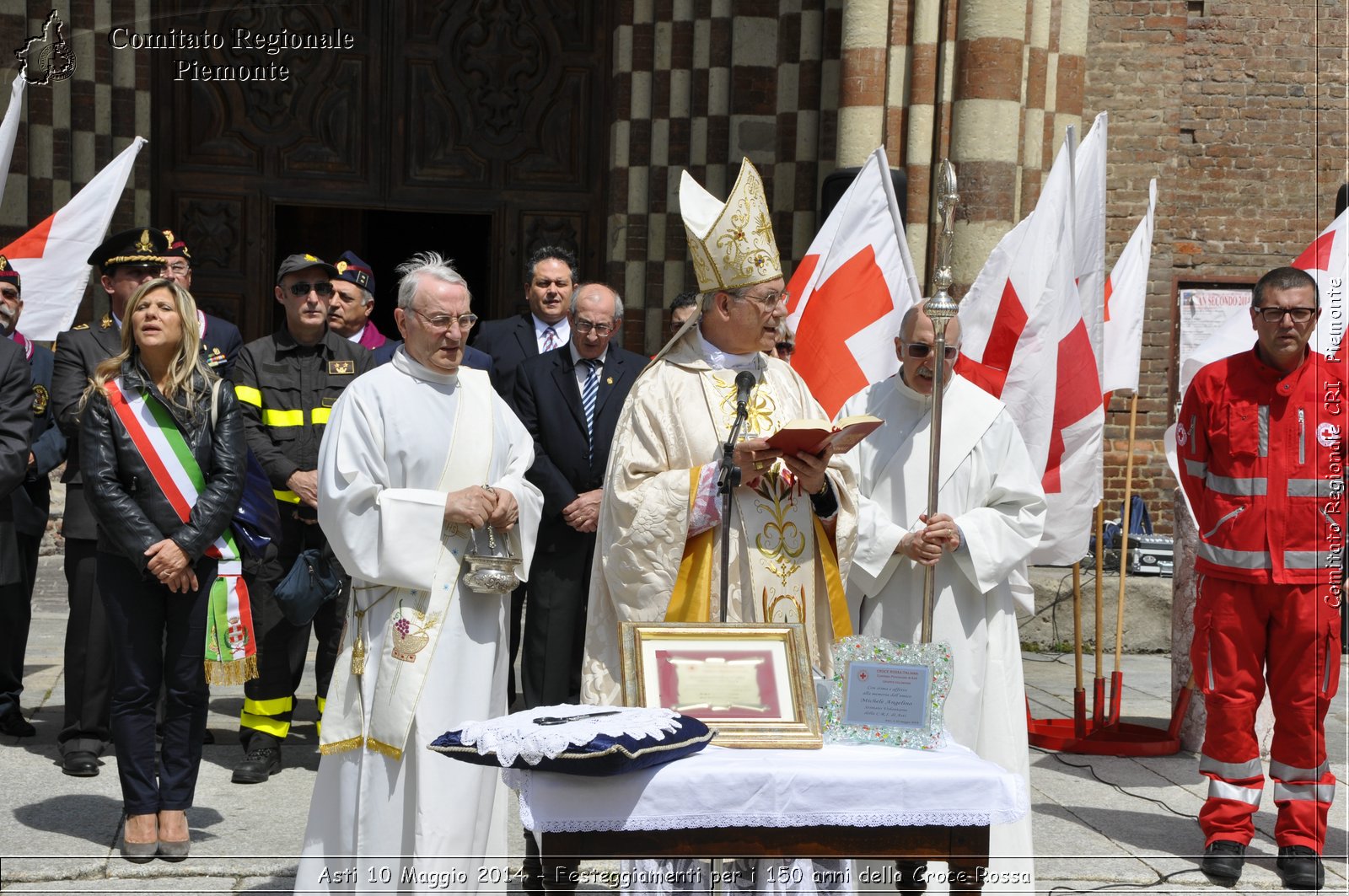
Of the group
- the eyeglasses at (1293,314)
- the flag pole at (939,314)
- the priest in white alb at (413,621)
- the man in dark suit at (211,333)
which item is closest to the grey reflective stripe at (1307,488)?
the eyeglasses at (1293,314)

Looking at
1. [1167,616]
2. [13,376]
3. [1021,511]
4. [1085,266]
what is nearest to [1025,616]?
[1167,616]

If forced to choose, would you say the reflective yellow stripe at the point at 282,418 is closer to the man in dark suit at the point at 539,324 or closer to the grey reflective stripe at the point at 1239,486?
the man in dark suit at the point at 539,324

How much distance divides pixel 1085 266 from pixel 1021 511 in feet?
6.45

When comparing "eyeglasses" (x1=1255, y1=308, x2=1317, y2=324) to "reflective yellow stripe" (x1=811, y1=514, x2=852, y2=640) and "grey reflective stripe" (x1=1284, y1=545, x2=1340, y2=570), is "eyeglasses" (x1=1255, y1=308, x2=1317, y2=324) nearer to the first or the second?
"grey reflective stripe" (x1=1284, y1=545, x2=1340, y2=570)

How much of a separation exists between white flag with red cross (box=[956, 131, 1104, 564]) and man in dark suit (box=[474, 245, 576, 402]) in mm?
1951

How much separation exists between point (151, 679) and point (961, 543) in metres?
2.73

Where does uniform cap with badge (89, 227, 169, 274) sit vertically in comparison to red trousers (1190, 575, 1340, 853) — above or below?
above

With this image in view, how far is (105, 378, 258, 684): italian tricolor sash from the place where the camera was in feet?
16.8

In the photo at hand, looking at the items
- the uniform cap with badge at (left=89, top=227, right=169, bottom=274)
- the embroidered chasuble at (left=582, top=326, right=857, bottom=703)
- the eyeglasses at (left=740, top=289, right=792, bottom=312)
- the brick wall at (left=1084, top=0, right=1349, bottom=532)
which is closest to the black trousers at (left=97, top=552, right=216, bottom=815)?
the embroidered chasuble at (left=582, top=326, right=857, bottom=703)

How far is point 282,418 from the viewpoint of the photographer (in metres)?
6.24

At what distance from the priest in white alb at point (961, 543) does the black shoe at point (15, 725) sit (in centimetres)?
381

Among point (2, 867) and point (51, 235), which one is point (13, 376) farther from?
point (51, 235)

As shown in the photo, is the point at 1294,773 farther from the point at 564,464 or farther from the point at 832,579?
the point at 564,464

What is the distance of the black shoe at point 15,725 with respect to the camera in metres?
6.50
